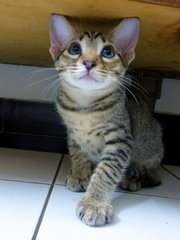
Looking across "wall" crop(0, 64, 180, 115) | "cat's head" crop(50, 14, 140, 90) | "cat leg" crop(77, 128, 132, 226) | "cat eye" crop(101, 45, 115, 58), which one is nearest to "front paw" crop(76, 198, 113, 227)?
"cat leg" crop(77, 128, 132, 226)

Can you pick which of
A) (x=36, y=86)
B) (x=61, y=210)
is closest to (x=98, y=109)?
(x=61, y=210)

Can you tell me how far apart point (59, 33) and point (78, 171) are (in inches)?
19.2

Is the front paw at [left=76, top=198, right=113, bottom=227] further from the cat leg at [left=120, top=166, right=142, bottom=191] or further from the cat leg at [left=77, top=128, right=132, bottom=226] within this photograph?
the cat leg at [left=120, top=166, right=142, bottom=191]

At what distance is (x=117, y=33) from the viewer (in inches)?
46.4

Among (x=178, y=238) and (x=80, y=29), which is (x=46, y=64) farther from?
(x=178, y=238)

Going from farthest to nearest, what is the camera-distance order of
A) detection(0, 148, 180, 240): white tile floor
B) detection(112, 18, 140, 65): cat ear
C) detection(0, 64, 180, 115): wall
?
detection(0, 64, 180, 115): wall → detection(112, 18, 140, 65): cat ear → detection(0, 148, 180, 240): white tile floor

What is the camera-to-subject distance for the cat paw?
113 cm

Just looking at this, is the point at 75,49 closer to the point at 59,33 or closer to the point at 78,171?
the point at 59,33

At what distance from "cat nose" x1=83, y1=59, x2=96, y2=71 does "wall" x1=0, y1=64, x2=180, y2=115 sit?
717 mm

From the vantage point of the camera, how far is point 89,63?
1044mm

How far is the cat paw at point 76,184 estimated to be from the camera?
1132 millimetres

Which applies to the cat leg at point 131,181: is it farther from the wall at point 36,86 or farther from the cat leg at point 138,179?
the wall at point 36,86

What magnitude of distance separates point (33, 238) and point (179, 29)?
68cm

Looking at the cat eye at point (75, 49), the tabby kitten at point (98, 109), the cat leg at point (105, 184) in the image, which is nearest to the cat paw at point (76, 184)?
the tabby kitten at point (98, 109)
